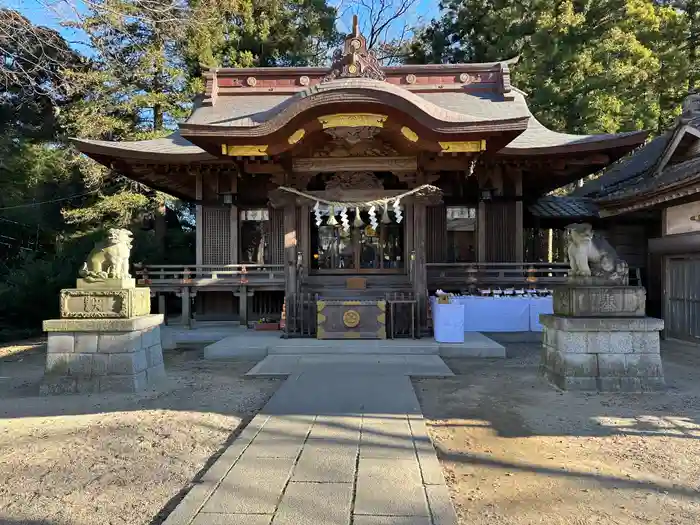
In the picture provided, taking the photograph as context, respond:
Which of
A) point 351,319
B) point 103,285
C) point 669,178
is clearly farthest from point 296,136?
point 669,178

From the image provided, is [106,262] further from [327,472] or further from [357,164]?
[357,164]

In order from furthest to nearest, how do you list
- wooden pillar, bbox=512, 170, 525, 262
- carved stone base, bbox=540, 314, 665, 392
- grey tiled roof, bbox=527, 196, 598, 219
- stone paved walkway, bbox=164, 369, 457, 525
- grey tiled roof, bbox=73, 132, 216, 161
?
1. grey tiled roof, bbox=527, 196, 598, 219
2. wooden pillar, bbox=512, 170, 525, 262
3. grey tiled roof, bbox=73, 132, 216, 161
4. carved stone base, bbox=540, 314, 665, 392
5. stone paved walkway, bbox=164, 369, 457, 525

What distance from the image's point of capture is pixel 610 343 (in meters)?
5.88

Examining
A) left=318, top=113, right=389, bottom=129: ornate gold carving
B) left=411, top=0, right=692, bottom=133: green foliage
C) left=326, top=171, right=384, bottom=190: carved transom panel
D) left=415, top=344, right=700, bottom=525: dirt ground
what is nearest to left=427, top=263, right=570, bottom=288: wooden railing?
left=326, top=171, right=384, bottom=190: carved transom panel

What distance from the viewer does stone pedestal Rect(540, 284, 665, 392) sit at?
5.85 meters

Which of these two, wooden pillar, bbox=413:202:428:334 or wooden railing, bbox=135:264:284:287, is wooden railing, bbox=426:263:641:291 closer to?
wooden pillar, bbox=413:202:428:334

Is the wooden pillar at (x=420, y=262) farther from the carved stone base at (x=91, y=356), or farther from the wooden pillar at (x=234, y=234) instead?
the carved stone base at (x=91, y=356)

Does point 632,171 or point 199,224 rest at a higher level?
point 632,171

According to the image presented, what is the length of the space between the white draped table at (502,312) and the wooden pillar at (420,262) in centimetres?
129

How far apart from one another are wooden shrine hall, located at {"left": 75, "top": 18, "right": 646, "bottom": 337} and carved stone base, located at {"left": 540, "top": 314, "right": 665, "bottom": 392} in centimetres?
363

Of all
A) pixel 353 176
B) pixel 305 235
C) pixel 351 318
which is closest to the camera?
pixel 351 318

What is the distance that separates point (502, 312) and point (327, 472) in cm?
794

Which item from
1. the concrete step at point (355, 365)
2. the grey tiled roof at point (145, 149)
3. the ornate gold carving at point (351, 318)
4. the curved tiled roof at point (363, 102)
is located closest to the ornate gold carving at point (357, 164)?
the curved tiled roof at point (363, 102)

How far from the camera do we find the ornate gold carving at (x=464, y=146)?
8.66 metres
